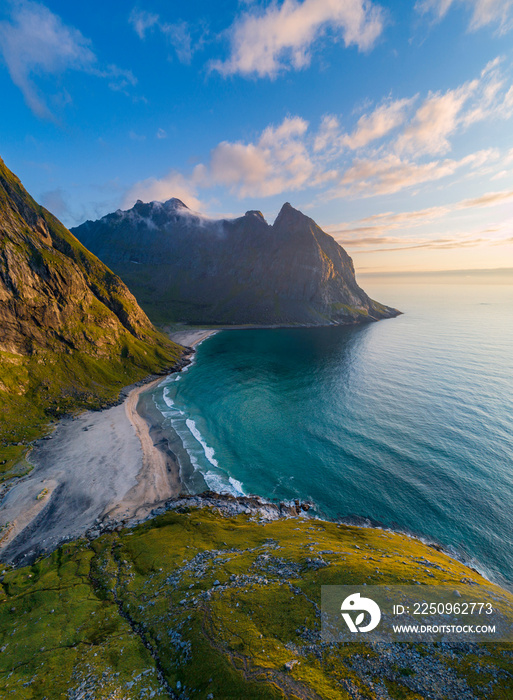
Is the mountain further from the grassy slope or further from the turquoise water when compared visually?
the grassy slope

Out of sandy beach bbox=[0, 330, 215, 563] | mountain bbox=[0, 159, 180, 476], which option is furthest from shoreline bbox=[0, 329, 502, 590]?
mountain bbox=[0, 159, 180, 476]

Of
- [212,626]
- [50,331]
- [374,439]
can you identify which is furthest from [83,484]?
[50,331]

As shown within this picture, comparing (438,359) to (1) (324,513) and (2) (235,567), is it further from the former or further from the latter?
(2) (235,567)

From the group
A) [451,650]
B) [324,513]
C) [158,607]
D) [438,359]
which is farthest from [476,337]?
[158,607]

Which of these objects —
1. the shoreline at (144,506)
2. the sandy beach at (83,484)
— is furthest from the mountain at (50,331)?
the shoreline at (144,506)

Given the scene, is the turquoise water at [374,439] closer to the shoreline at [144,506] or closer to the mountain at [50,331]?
the shoreline at [144,506]

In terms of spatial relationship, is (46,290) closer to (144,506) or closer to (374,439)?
(144,506)
